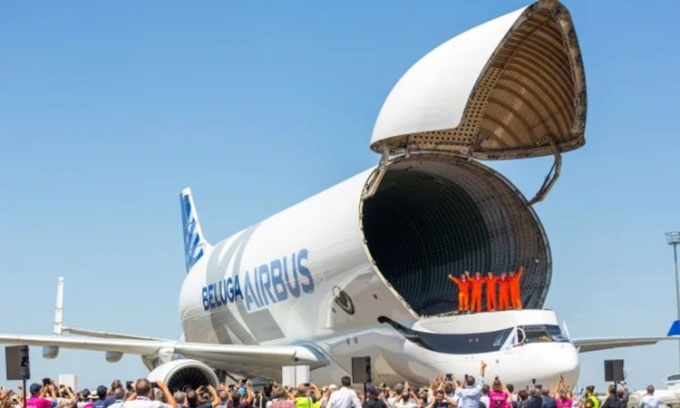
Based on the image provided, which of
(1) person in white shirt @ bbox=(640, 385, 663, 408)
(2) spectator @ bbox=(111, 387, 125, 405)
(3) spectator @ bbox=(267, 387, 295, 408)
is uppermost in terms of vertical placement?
(2) spectator @ bbox=(111, 387, 125, 405)

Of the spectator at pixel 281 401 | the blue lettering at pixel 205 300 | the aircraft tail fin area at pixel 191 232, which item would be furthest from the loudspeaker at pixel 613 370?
the aircraft tail fin area at pixel 191 232

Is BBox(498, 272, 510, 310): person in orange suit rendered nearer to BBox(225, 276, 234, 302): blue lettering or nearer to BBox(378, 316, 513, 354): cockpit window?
BBox(378, 316, 513, 354): cockpit window

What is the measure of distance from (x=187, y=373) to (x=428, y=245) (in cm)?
777

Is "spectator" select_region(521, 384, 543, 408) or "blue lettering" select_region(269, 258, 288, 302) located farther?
"blue lettering" select_region(269, 258, 288, 302)

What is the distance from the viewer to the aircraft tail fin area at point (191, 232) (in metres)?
48.0

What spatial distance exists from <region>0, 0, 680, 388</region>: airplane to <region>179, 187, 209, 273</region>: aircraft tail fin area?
935 centimetres

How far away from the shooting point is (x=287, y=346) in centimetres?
3406

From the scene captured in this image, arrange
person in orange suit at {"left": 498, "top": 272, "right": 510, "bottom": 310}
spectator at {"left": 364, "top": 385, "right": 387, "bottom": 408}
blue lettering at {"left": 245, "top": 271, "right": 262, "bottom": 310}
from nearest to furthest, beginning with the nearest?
spectator at {"left": 364, "top": 385, "right": 387, "bottom": 408}, person in orange suit at {"left": 498, "top": 272, "right": 510, "bottom": 310}, blue lettering at {"left": 245, "top": 271, "right": 262, "bottom": 310}

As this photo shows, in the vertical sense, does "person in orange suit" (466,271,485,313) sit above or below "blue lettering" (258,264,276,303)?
below

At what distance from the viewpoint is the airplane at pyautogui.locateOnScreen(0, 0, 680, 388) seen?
1051 inches

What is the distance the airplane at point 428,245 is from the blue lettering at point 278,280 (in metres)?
0.07

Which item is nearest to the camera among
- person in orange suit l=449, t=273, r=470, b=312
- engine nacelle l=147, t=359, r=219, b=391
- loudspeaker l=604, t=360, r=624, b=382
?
loudspeaker l=604, t=360, r=624, b=382

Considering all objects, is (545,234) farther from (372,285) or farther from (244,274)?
(244,274)

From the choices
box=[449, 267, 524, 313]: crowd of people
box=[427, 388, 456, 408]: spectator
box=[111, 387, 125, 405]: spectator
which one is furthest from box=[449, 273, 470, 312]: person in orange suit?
box=[111, 387, 125, 405]: spectator
